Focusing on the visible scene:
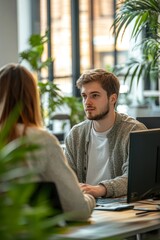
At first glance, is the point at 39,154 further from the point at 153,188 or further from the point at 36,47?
the point at 36,47

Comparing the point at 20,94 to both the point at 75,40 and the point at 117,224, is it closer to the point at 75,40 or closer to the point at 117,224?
the point at 117,224

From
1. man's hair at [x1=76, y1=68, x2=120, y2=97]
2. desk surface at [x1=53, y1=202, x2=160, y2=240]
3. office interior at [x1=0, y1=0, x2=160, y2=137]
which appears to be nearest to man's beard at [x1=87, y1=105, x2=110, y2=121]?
man's hair at [x1=76, y1=68, x2=120, y2=97]

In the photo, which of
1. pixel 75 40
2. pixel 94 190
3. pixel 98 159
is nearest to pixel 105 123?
pixel 98 159

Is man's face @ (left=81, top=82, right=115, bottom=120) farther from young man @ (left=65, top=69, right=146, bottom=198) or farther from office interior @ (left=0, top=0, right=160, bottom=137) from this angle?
office interior @ (left=0, top=0, right=160, bottom=137)

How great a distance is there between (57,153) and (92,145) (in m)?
1.29

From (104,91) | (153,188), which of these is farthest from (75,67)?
(153,188)

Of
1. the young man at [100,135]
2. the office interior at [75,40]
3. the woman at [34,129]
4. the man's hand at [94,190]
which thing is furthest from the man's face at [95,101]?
the office interior at [75,40]

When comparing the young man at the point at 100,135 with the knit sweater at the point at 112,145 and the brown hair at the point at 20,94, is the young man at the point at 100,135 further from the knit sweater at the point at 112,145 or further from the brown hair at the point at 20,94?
the brown hair at the point at 20,94

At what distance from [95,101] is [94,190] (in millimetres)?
659

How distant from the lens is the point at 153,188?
321cm

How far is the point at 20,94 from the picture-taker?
252cm

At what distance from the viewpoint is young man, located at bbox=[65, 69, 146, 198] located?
375 centimetres

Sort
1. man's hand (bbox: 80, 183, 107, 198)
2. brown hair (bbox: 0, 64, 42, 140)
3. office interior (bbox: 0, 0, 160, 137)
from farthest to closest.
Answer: office interior (bbox: 0, 0, 160, 137) < man's hand (bbox: 80, 183, 107, 198) < brown hair (bbox: 0, 64, 42, 140)

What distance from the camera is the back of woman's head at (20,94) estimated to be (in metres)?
2.52
